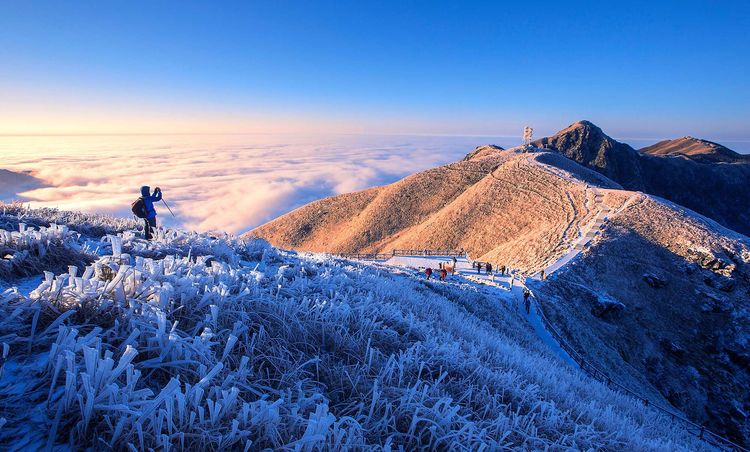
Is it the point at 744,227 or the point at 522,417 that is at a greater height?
the point at 522,417

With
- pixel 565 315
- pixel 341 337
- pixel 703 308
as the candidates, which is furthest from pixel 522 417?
pixel 703 308

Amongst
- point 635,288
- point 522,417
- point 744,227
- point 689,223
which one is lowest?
point 744,227

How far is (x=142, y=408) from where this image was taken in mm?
1567

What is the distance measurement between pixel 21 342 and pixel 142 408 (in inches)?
43.9

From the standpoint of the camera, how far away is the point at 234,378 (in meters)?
2.19

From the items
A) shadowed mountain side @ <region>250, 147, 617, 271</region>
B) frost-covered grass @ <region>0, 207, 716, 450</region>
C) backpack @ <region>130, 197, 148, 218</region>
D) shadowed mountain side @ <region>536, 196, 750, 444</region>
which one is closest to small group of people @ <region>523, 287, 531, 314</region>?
shadowed mountain side @ <region>536, 196, 750, 444</region>

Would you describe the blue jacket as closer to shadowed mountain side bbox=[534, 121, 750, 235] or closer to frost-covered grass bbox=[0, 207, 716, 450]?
frost-covered grass bbox=[0, 207, 716, 450]

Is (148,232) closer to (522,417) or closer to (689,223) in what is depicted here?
(522,417)

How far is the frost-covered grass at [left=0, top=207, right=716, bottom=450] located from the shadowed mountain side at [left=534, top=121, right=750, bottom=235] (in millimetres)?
140404

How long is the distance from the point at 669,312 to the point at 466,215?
28.2 m

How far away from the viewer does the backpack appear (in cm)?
823

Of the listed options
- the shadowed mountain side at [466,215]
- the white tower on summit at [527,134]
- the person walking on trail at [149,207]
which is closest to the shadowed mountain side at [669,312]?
the shadowed mountain side at [466,215]

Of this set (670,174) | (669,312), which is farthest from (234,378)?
(670,174)

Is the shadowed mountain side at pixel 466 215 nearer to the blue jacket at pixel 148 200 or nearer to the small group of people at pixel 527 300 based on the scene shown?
the small group of people at pixel 527 300
